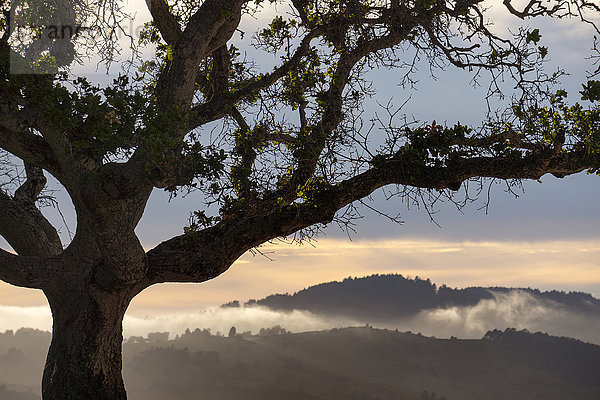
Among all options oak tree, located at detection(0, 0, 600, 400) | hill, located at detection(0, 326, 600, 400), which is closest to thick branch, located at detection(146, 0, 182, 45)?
oak tree, located at detection(0, 0, 600, 400)

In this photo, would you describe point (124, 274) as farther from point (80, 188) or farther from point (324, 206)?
point (324, 206)

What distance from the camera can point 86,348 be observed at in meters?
9.73

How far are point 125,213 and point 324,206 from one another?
11.1 feet

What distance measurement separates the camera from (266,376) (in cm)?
2845

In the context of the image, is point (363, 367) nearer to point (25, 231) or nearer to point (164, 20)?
point (25, 231)

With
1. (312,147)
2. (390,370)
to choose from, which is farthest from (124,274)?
(390,370)

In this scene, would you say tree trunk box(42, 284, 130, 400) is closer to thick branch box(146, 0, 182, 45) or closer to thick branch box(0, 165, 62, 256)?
thick branch box(0, 165, 62, 256)

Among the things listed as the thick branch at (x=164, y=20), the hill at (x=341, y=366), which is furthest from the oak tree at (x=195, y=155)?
the hill at (x=341, y=366)

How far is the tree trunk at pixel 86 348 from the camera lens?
958cm

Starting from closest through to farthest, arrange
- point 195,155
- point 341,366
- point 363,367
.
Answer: point 195,155 → point 341,366 → point 363,367

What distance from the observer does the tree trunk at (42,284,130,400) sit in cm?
958

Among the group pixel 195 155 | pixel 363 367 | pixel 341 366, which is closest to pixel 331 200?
pixel 195 155

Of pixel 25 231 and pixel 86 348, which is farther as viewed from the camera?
pixel 25 231

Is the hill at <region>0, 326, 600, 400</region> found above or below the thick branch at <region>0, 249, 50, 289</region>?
below
